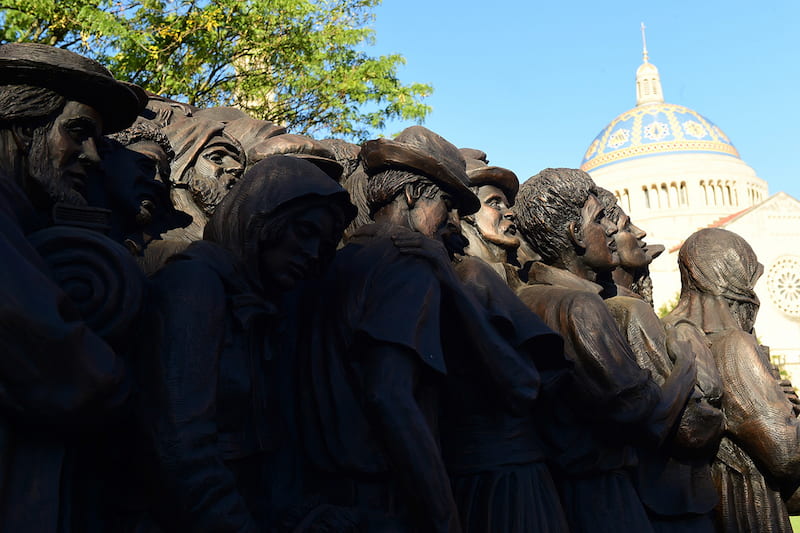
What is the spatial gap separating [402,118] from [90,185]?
449 inches

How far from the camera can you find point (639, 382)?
424 cm

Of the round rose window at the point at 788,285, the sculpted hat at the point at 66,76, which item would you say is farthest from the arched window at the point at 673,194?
the sculpted hat at the point at 66,76

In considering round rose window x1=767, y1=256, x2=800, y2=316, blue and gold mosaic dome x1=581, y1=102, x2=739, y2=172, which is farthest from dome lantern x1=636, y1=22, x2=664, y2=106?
round rose window x1=767, y1=256, x2=800, y2=316

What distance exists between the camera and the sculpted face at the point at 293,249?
328 centimetres

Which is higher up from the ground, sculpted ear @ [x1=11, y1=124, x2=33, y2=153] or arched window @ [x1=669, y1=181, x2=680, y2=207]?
arched window @ [x1=669, y1=181, x2=680, y2=207]

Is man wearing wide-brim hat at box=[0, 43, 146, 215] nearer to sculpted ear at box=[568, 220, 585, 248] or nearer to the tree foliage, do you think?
sculpted ear at box=[568, 220, 585, 248]

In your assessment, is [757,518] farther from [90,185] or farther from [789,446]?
[90,185]

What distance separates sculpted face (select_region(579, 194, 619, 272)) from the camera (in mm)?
4945

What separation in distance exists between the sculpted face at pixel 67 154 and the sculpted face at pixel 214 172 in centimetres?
113

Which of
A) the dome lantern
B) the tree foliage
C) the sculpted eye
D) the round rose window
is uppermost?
the dome lantern

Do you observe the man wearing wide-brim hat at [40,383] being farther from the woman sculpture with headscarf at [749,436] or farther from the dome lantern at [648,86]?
the dome lantern at [648,86]

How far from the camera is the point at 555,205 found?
498cm

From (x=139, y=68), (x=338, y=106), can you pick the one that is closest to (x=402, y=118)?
(x=338, y=106)

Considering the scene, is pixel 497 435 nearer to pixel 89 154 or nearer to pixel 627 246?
pixel 89 154
